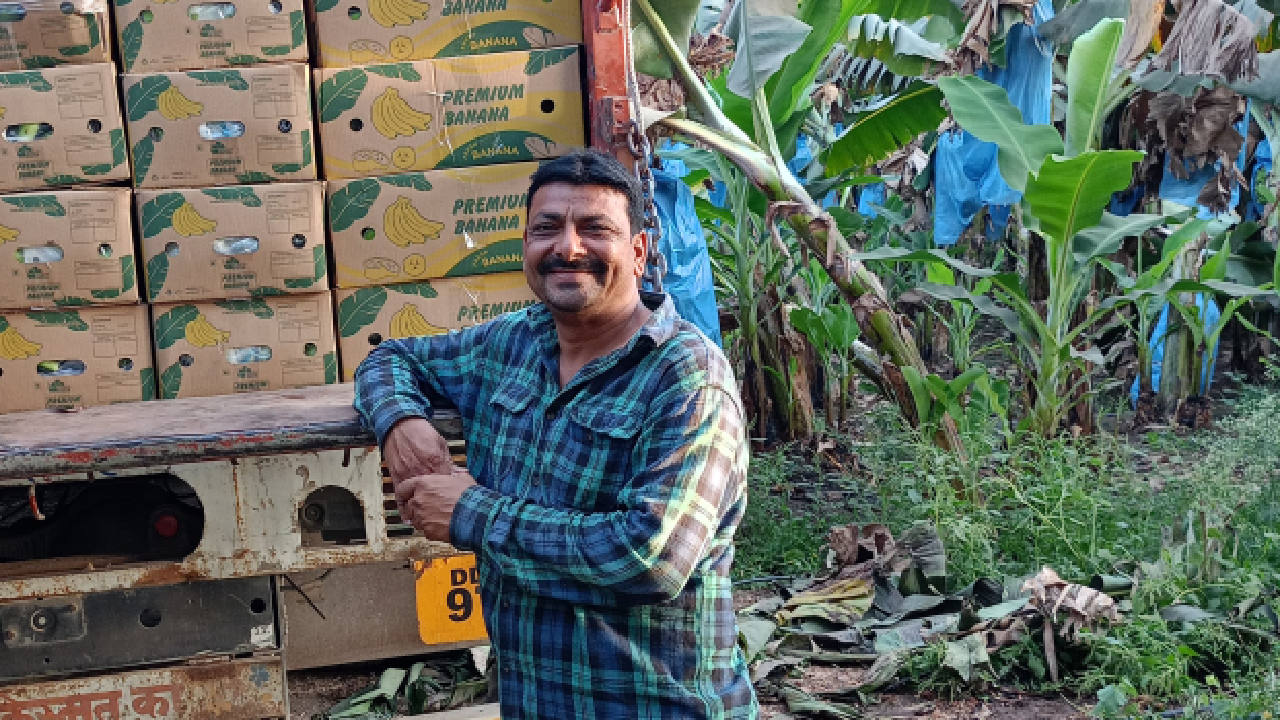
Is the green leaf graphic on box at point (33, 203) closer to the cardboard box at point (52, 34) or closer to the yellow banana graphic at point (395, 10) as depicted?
the cardboard box at point (52, 34)

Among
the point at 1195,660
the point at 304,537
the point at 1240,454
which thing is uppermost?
the point at 304,537

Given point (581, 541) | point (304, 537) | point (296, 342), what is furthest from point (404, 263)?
point (581, 541)

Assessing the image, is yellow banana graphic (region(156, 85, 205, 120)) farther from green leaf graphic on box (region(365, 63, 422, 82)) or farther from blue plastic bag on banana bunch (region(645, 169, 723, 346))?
blue plastic bag on banana bunch (region(645, 169, 723, 346))

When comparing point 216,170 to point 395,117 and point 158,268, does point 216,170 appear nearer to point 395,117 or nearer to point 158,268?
point 158,268

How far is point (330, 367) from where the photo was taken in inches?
115

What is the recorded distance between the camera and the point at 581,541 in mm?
1725

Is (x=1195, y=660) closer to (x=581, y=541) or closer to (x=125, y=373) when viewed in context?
(x=581, y=541)

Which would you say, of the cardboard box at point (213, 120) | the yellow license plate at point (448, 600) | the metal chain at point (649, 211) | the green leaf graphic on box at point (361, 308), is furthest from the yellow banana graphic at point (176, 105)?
the yellow license plate at point (448, 600)

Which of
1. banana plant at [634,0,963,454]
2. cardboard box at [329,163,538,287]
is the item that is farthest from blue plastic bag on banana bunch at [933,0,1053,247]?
cardboard box at [329,163,538,287]

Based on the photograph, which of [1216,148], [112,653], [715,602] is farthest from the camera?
[1216,148]

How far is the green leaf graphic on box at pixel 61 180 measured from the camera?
9.20 ft

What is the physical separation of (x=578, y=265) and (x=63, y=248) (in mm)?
1482

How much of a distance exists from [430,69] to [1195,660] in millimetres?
2761

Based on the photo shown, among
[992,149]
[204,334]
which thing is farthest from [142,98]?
[992,149]
